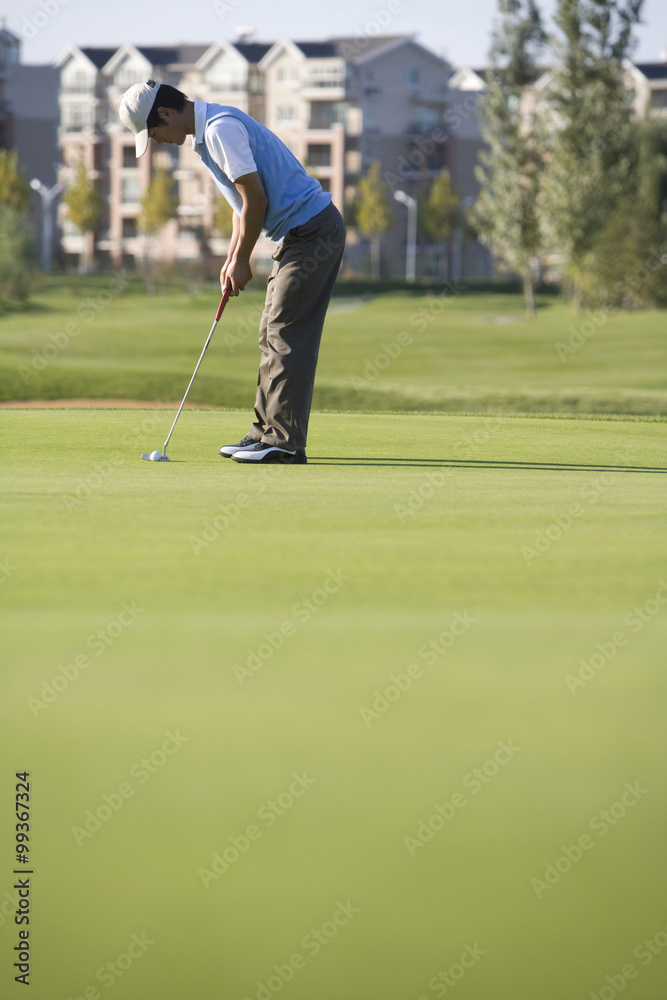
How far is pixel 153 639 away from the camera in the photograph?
7.20ft

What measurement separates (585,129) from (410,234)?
3598 cm

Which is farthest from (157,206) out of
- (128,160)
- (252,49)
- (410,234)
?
(252,49)

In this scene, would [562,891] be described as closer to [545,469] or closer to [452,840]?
[452,840]

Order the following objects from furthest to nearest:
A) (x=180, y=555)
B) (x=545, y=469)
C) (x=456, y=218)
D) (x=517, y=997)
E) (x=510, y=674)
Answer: (x=456, y=218)
(x=545, y=469)
(x=180, y=555)
(x=510, y=674)
(x=517, y=997)

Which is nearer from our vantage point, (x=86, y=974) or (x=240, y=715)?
(x=86, y=974)

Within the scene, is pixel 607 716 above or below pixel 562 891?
above

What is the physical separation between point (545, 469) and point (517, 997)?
372cm

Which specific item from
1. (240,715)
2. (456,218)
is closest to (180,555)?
(240,715)
